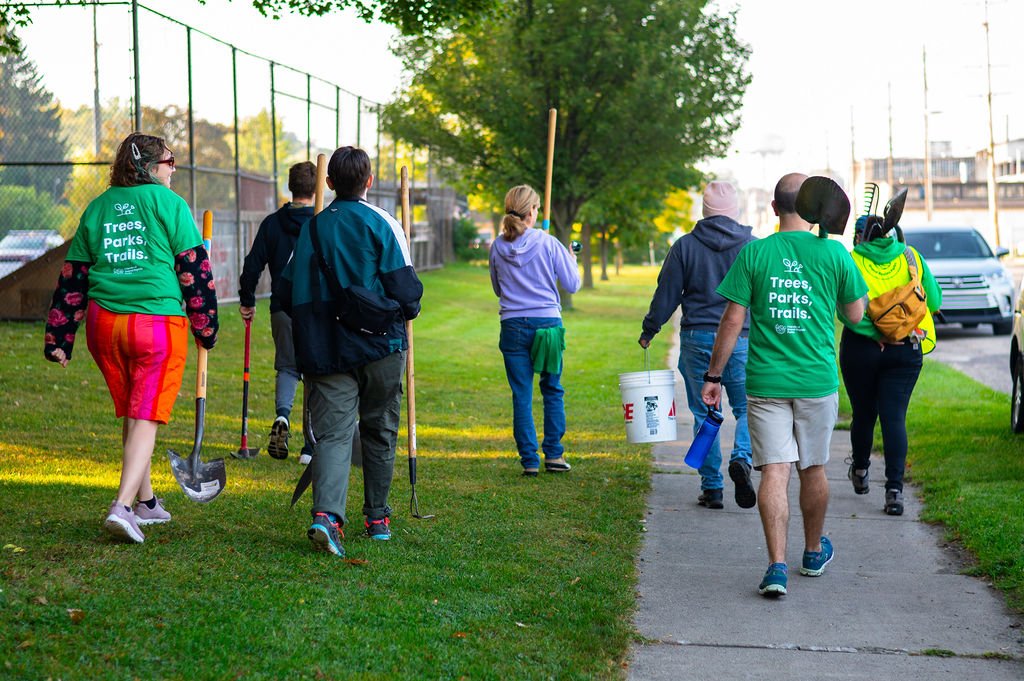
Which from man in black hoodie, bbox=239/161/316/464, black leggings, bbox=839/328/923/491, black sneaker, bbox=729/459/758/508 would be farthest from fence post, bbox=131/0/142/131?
black sneaker, bbox=729/459/758/508

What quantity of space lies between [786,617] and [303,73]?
897 inches

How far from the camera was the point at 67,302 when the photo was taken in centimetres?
542

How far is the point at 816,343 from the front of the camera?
16.8ft

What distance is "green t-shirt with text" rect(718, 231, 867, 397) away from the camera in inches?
201

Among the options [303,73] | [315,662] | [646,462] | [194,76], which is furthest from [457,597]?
[303,73]

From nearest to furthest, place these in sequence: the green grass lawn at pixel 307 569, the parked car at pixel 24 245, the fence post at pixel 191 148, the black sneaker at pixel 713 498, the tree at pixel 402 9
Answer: the green grass lawn at pixel 307 569
the black sneaker at pixel 713 498
the tree at pixel 402 9
the parked car at pixel 24 245
the fence post at pixel 191 148

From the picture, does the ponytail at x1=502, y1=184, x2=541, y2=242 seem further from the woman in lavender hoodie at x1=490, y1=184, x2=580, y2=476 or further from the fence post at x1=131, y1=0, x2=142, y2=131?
the fence post at x1=131, y1=0, x2=142, y2=131

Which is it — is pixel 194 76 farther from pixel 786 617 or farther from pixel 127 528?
pixel 786 617

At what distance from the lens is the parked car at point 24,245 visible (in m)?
17.7

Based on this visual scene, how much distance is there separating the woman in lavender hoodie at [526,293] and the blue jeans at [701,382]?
3.12 ft

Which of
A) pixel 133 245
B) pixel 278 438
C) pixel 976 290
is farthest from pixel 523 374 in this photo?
pixel 976 290

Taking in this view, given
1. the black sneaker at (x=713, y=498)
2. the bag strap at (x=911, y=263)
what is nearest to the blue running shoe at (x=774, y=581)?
the black sneaker at (x=713, y=498)

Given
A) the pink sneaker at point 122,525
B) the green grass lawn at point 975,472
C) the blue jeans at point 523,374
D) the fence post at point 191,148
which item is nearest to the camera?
the pink sneaker at point 122,525

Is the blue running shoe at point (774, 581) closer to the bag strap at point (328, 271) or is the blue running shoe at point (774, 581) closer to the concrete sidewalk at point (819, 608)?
the concrete sidewalk at point (819, 608)
